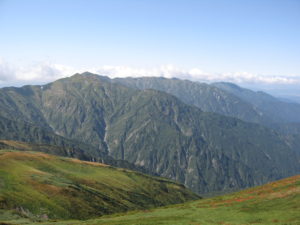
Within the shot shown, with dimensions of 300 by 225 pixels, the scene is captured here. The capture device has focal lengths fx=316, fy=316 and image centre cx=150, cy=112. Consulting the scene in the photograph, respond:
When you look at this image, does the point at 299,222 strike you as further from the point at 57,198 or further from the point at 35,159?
the point at 35,159

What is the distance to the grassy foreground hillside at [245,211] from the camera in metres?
57.7

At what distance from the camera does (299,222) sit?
51500 millimetres

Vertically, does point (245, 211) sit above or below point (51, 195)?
above

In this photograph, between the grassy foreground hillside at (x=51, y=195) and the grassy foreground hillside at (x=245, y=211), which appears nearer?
the grassy foreground hillside at (x=245, y=211)

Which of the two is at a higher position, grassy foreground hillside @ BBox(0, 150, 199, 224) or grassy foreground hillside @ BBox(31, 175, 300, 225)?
grassy foreground hillside @ BBox(31, 175, 300, 225)

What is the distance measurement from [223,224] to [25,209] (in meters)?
61.9

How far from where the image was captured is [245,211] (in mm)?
65000

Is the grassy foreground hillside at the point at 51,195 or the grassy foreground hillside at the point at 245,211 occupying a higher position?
the grassy foreground hillside at the point at 245,211

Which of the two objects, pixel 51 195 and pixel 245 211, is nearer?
pixel 245 211

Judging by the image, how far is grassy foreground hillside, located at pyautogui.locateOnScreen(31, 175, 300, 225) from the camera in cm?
5772

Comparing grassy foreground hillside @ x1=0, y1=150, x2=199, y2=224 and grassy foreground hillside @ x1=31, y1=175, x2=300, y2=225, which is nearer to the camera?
grassy foreground hillside @ x1=31, y1=175, x2=300, y2=225

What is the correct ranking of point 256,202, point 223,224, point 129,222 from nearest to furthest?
point 223,224 → point 129,222 → point 256,202

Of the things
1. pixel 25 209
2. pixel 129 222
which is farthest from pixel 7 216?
pixel 129 222

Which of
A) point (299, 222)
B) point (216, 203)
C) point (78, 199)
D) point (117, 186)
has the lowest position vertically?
point (117, 186)
